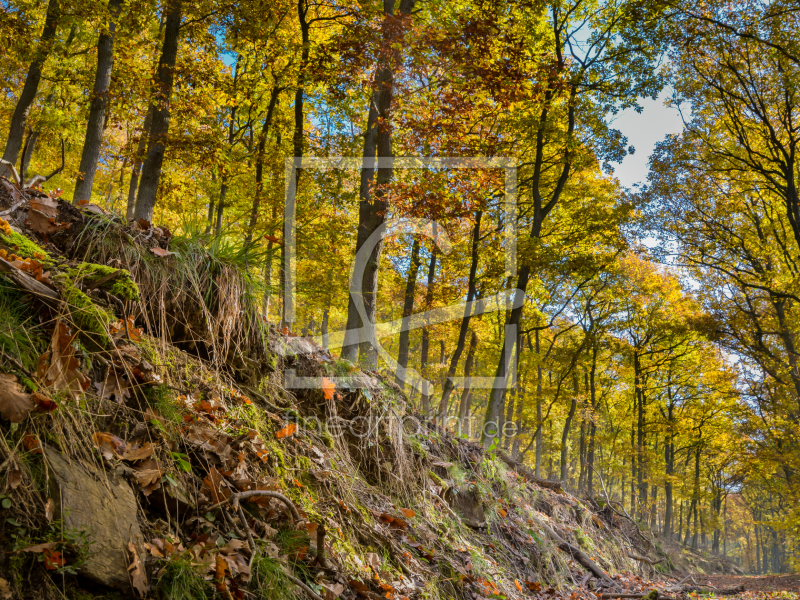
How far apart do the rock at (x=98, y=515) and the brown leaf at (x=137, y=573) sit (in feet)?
0.06

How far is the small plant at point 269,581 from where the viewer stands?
191 cm

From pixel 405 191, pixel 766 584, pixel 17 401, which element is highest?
pixel 405 191

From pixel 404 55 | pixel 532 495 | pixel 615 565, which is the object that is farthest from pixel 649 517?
pixel 404 55

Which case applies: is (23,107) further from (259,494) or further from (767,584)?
(767,584)

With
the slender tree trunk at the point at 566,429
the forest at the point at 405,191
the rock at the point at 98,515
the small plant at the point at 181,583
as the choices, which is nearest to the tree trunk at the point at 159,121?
the forest at the point at 405,191

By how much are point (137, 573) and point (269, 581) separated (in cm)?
60

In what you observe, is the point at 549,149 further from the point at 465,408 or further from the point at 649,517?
the point at 649,517

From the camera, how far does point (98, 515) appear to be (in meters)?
1.56

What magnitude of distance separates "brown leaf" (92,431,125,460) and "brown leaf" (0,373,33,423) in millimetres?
275

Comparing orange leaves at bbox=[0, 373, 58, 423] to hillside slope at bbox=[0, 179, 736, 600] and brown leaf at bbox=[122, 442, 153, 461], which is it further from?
brown leaf at bbox=[122, 442, 153, 461]

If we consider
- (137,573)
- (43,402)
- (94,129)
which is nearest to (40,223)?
(43,402)

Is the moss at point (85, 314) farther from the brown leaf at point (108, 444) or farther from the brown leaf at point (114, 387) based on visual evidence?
the brown leaf at point (108, 444)

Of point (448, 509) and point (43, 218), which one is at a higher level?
point (43, 218)

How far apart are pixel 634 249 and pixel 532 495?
10.6m
